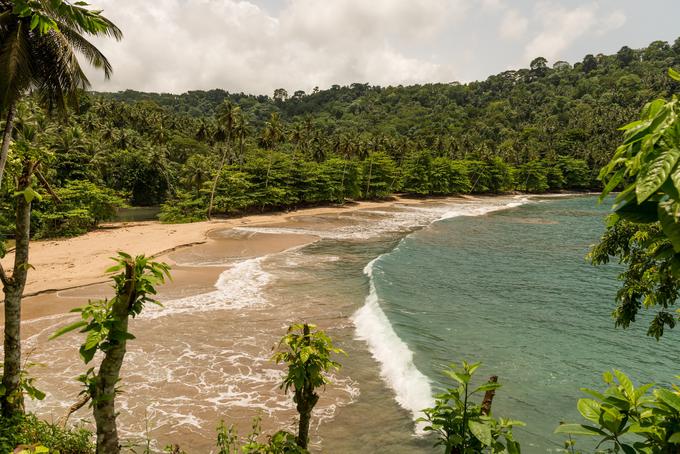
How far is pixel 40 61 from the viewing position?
9141 millimetres

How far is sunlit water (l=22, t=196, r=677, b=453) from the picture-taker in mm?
10125

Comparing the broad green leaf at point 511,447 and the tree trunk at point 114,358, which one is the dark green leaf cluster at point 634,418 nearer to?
the broad green leaf at point 511,447

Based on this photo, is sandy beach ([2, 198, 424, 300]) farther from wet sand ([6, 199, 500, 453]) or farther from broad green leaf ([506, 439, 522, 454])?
broad green leaf ([506, 439, 522, 454])

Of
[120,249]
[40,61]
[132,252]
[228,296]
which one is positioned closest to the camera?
[40,61]

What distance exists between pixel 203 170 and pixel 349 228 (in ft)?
81.4

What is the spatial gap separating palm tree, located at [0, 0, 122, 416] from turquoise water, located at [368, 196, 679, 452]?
365 inches

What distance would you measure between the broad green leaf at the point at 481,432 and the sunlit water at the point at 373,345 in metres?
6.58

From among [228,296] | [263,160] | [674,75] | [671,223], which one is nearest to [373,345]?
[228,296]

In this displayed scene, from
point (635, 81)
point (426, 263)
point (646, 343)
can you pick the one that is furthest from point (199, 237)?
point (635, 81)

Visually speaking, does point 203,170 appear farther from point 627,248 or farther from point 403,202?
point 627,248

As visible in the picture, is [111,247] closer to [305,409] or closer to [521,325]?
[521,325]

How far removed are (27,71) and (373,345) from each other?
1256 centimetres

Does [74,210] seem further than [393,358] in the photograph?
Yes

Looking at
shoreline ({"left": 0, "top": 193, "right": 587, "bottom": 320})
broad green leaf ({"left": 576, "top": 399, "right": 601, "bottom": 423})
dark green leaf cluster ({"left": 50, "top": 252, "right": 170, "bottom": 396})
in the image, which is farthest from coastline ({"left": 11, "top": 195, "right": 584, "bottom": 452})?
broad green leaf ({"left": 576, "top": 399, "right": 601, "bottom": 423})
